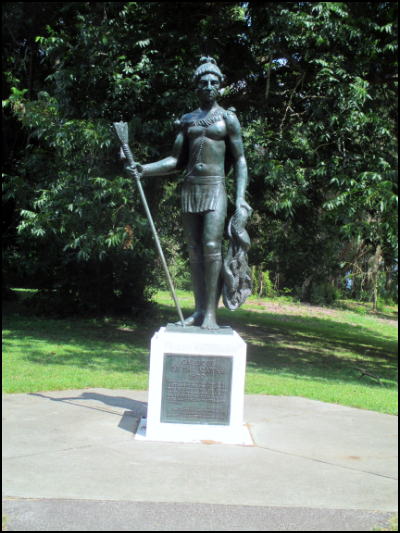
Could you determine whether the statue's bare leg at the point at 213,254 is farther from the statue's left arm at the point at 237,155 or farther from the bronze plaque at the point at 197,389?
the bronze plaque at the point at 197,389

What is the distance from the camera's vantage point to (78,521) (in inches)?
119

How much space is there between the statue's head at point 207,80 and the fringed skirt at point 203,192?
809 millimetres

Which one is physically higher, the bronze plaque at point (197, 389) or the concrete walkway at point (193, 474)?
the bronze plaque at point (197, 389)

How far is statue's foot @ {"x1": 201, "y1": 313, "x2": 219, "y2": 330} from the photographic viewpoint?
17.1 ft

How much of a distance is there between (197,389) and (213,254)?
1339 millimetres

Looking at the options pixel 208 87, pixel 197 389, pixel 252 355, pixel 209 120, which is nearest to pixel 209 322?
pixel 197 389

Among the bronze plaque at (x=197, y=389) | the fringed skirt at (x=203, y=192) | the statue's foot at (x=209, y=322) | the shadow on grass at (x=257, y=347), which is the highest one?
the fringed skirt at (x=203, y=192)

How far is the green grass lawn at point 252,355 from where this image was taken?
24.8 ft

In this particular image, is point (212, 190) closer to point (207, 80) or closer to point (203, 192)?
point (203, 192)

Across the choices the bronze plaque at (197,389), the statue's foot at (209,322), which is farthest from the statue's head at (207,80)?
the bronze plaque at (197,389)

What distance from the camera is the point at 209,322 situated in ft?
17.4

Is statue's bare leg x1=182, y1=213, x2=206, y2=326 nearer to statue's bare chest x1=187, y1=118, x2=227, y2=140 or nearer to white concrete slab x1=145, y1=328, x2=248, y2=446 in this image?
white concrete slab x1=145, y1=328, x2=248, y2=446

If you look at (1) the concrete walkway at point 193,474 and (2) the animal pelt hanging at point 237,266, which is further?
(2) the animal pelt hanging at point 237,266

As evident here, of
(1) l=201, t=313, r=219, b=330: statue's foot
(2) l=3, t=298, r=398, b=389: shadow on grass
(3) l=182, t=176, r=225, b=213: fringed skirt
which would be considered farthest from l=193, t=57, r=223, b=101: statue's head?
(2) l=3, t=298, r=398, b=389: shadow on grass
